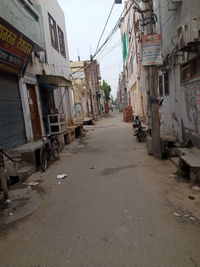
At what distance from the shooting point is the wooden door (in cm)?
959

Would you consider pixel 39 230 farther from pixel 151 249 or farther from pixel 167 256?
pixel 167 256

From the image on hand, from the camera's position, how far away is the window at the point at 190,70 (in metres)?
5.96

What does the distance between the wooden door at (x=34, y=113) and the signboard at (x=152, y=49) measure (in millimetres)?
5292

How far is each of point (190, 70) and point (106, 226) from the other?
524 cm

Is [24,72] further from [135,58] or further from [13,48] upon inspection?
[135,58]

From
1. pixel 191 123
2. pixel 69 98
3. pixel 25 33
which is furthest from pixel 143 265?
pixel 69 98

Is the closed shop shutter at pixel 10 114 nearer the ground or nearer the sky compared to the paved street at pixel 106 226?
nearer the sky

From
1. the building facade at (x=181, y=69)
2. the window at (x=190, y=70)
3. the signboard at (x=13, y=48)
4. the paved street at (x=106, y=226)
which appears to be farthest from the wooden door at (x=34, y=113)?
the window at (x=190, y=70)

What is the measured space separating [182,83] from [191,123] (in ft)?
4.82

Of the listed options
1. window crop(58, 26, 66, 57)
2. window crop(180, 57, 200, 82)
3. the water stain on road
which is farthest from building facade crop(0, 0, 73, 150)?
window crop(180, 57, 200, 82)

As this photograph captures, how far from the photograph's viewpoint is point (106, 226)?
11.1 feet

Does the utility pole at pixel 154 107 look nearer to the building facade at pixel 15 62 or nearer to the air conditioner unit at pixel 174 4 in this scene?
the air conditioner unit at pixel 174 4

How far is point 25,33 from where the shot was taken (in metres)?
7.54

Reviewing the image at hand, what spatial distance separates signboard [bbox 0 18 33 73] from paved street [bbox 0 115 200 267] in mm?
4099
